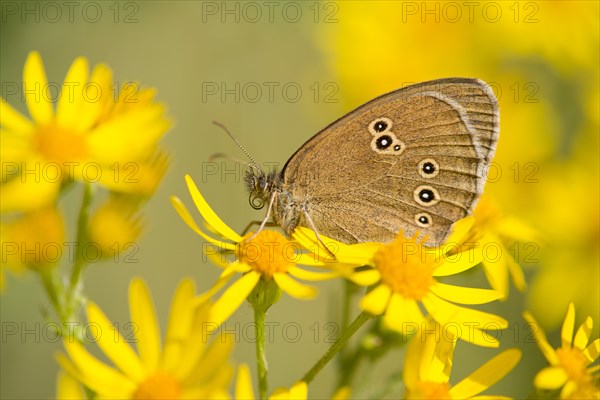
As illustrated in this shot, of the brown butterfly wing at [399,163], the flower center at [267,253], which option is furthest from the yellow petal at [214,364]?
the brown butterfly wing at [399,163]

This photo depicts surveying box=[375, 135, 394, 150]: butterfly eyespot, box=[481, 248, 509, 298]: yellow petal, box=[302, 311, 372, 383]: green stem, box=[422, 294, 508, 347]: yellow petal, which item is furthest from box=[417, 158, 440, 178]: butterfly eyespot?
box=[302, 311, 372, 383]: green stem

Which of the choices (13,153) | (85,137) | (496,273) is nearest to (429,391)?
(496,273)

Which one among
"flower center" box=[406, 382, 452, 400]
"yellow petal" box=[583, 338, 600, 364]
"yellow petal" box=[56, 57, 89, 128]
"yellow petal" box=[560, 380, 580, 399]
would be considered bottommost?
"yellow petal" box=[560, 380, 580, 399]

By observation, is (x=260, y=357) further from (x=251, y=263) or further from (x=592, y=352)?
(x=592, y=352)

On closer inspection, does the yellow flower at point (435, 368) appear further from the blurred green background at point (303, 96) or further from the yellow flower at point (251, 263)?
the blurred green background at point (303, 96)

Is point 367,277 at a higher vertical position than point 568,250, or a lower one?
higher

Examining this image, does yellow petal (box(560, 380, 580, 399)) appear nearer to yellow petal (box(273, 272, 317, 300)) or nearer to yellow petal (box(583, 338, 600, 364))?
yellow petal (box(583, 338, 600, 364))
